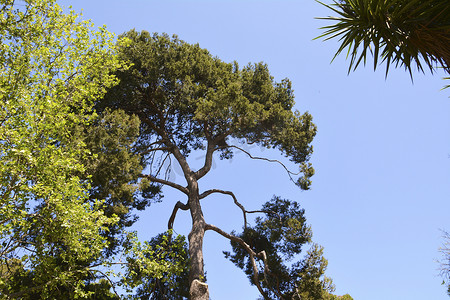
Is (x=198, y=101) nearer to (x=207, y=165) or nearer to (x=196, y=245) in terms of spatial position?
(x=207, y=165)

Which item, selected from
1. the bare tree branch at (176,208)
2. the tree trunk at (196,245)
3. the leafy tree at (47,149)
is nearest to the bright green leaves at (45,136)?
the leafy tree at (47,149)

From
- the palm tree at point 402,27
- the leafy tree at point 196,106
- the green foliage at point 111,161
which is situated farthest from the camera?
the leafy tree at point 196,106

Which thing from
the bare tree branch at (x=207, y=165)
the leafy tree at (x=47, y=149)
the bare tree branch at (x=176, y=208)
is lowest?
the leafy tree at (x=47, y=149)

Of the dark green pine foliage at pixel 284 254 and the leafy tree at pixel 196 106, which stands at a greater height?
the leafy tree at pixel 196 106

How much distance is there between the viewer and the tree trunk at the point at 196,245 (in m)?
10.9

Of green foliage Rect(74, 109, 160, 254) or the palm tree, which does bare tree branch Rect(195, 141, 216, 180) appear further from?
the palm tree

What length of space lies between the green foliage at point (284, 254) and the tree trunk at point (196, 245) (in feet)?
7.88

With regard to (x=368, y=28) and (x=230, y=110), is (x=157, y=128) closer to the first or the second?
(x=230, y=110)

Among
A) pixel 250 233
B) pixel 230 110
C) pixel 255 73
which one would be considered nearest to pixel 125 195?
pixel 230 110

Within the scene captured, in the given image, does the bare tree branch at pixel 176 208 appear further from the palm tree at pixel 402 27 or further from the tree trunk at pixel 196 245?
the palm tree at pixel 402 27

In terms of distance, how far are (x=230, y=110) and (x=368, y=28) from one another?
696cm

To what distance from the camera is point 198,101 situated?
A: 15.0 m

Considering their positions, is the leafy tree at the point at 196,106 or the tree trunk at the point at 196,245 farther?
the leafy tree at the point at 196,106

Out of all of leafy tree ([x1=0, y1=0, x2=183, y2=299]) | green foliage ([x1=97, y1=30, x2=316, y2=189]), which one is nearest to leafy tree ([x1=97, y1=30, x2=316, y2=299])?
green foliage ([x1=97, y1=30, x2=316, y2=189])
